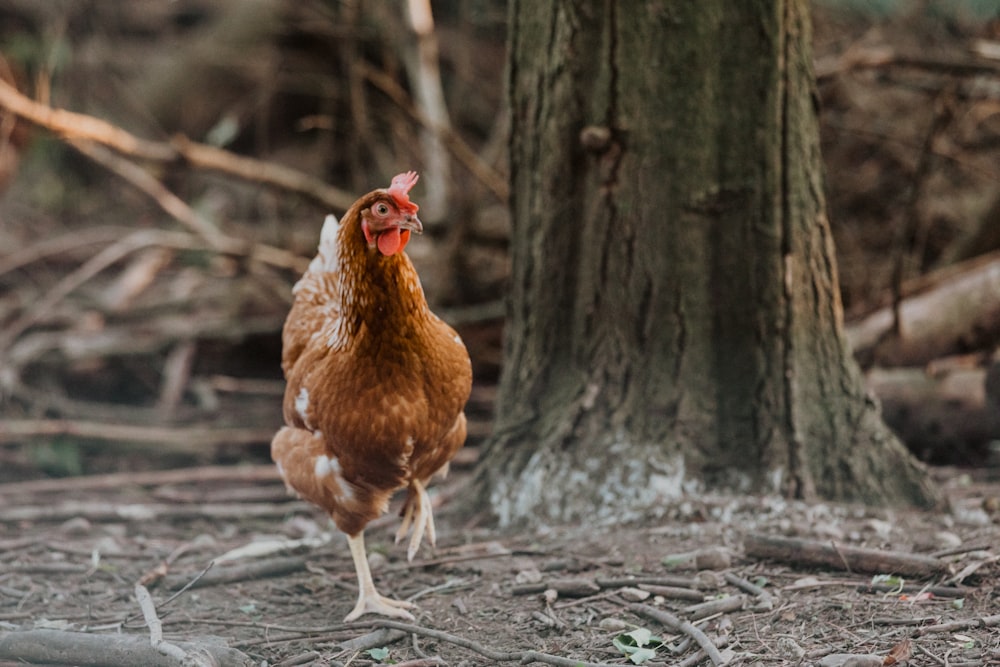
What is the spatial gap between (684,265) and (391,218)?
1.24 m

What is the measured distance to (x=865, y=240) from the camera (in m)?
7.52

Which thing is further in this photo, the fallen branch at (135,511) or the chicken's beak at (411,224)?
the fallen branch at (135,511)

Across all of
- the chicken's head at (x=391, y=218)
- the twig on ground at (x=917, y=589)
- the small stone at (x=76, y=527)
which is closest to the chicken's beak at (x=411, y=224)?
the chicken's head at (x=391, y=218)

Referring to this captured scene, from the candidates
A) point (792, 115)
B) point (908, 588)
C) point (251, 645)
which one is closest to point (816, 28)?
point (792, 115)

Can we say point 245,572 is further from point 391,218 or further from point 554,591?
point 391,218

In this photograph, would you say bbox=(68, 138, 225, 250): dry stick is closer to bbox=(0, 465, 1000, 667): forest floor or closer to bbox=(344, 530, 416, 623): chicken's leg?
bbox=(0, 465, 1000, 667): forest floor

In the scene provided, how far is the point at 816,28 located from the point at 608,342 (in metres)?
4.85

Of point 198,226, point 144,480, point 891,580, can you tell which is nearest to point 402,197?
point 891,580

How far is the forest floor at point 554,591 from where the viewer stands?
256 centimetres

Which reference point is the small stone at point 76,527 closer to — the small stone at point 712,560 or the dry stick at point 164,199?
the dry stick at point 164,199

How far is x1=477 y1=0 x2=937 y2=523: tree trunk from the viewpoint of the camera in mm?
3365

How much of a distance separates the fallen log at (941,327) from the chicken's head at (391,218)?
301 centimetres

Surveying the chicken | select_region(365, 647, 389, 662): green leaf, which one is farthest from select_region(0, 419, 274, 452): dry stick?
select_region(365, 647, 389, 662): green leaf

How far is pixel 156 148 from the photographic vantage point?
547 centimetres
